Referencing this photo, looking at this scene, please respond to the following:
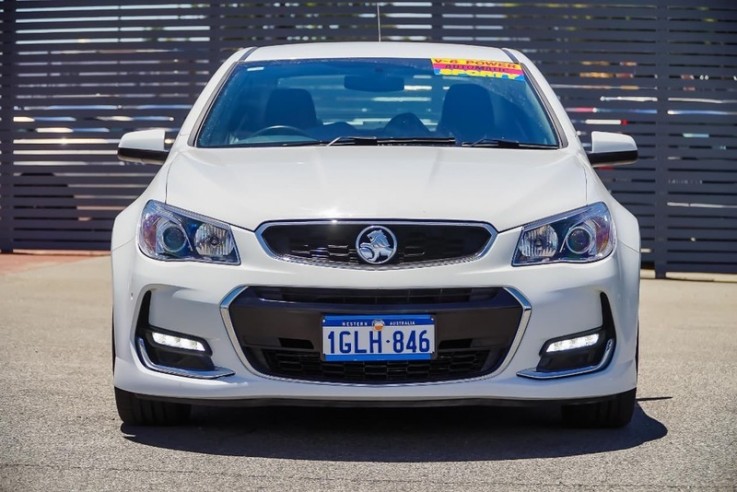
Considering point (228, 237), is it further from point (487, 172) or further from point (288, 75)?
point (288, 75)

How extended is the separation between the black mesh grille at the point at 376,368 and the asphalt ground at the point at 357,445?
253mm

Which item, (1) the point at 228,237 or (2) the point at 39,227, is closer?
(1) the point at 228,237

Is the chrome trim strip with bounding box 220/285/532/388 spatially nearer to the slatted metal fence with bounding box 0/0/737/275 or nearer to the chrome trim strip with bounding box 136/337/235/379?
the chrome trim strip with bounding box 136/337/235/379

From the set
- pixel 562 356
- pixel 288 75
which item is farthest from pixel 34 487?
pixel 288 75

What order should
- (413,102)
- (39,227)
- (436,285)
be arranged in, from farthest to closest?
(39,227) < (413,102) < (436,285)

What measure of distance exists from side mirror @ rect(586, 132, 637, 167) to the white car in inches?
34.1

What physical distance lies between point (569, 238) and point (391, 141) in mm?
1136

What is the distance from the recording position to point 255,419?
5.45 metres

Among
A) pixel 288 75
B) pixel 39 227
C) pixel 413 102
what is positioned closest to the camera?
pixel 288 75

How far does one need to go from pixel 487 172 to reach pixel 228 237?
3.22 feet

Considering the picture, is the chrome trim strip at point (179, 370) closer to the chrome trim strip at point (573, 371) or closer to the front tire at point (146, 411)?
the front tire at point (146, 411)

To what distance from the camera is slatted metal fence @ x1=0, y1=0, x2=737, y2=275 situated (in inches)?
519

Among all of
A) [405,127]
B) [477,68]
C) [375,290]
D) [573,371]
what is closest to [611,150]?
[477,68]

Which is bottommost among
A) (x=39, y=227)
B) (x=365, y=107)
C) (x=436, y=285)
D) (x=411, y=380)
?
(x=39, y=227)
